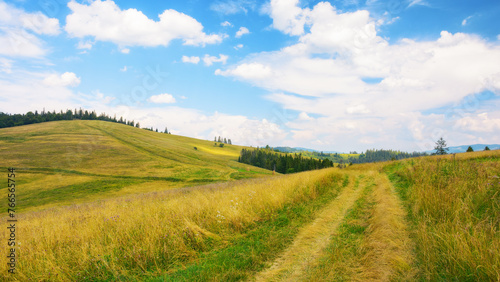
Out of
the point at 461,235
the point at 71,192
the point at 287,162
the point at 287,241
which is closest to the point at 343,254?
the point at 287,241

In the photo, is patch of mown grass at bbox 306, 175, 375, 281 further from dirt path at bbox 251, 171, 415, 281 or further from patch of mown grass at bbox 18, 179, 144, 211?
patch of mown grass at bbox 18, 179, 144, 211

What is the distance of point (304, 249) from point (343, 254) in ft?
3.16

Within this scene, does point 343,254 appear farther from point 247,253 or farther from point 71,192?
point 71,192

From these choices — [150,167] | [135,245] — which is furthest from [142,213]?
[150,167]

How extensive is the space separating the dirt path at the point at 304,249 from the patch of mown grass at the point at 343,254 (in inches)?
8.6

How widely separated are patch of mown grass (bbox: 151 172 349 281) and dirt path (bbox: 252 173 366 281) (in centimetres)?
26

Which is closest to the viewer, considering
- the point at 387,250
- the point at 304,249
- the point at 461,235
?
the point at 461,235

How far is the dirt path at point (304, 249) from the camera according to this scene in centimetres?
446

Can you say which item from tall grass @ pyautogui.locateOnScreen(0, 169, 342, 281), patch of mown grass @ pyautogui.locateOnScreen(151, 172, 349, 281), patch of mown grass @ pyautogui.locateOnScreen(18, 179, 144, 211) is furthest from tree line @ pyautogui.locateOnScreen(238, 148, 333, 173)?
tall grass @ pyautogui.locateOnScreen(0, 169, 342, 281)

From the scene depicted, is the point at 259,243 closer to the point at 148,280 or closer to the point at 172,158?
the point at 148,280

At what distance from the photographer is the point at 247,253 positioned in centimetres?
532

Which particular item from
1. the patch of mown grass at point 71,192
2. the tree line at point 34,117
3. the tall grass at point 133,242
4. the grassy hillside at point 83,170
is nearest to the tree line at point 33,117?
the tree line at point 34,117

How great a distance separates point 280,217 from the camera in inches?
314

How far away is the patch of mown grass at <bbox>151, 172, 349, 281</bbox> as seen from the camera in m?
4.49
